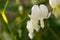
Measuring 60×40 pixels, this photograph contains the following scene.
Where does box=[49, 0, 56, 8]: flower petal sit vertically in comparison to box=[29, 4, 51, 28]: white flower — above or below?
above

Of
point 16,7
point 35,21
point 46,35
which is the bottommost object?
point 46,35

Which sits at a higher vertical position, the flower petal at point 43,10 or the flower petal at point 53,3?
the flower petal at point 53,3

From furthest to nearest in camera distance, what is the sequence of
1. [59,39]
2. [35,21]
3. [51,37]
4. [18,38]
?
[51,37] → [59,39] → [18,38] → [35,21]

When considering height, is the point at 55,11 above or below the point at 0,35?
above

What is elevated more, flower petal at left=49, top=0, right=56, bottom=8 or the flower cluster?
flower petal at left=49, top=0, right=56, bottom=8

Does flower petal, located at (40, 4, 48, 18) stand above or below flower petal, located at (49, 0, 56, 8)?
below

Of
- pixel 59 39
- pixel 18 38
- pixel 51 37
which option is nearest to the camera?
pixel 18 38

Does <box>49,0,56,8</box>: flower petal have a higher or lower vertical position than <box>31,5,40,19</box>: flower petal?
higher

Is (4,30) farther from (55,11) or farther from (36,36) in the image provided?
(55,11)

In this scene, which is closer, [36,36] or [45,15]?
[45,15]

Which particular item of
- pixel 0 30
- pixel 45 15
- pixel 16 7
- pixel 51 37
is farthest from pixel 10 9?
pixel 45 15

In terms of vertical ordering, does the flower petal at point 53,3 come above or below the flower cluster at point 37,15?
above
